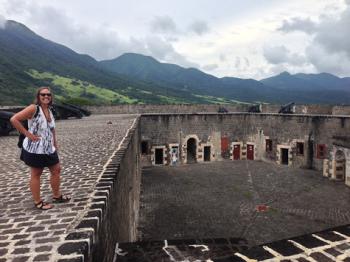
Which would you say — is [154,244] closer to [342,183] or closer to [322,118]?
[342,183]

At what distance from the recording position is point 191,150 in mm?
28422

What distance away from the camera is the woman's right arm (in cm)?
423

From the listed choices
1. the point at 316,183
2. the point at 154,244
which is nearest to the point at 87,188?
the point at 154,244

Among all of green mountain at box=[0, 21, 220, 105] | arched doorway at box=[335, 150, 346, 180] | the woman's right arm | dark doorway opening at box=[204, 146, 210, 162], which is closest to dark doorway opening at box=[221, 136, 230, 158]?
dark doorway opening at box=[204, 146, 210, 162]

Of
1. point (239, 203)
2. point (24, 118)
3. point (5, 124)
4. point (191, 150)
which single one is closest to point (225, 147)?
point (191, 150)

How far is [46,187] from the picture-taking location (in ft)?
18.4

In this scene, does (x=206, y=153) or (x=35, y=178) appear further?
(x=206, y=153)

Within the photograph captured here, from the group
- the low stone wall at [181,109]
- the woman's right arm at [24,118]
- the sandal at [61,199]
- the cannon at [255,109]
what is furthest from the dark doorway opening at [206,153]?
the woman's right arm at [24,118]

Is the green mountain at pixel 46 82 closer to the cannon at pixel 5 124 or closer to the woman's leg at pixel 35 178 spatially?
the cannon at pixel 5 124

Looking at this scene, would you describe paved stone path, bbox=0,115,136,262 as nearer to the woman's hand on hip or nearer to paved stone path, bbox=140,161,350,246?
the woman's hand on hip

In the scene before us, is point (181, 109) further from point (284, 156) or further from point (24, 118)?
point (24, 118)

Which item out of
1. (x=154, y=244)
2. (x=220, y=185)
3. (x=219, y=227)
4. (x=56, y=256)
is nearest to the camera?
(x=56, y=256)

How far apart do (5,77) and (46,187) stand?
2970 inches

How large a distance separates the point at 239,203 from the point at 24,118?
14.2 meters
